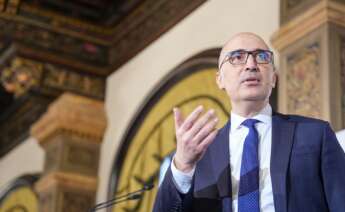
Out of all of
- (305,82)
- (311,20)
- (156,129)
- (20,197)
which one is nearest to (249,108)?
(305,82)

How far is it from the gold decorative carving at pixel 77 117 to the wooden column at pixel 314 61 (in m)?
3.25

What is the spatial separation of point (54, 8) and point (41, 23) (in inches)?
9.6

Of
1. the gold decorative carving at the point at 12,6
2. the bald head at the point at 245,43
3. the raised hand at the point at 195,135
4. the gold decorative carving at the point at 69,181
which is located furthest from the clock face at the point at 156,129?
the raised hand at the point at 195,135

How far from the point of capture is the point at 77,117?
8.04 metres

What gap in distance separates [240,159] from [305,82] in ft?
8.55

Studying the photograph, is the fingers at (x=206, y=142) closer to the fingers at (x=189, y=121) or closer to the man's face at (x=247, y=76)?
the fingers at (x=189, y=121)

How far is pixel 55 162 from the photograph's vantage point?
26.2 ft

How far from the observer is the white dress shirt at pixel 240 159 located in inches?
95.1

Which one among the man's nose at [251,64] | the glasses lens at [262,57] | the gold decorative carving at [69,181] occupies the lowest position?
the man's nose at [251,64]

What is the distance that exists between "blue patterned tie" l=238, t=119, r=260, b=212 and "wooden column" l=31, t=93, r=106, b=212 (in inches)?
218

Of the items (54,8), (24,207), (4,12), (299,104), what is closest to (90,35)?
(54,8)

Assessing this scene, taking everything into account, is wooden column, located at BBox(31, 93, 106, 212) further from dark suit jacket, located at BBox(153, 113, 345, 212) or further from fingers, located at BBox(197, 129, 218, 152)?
fingers, located at BBox(197, 129, 218, 152)

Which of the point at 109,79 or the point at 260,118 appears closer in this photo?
the point at 260,118

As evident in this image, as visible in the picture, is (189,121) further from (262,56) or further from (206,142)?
(262,56)
